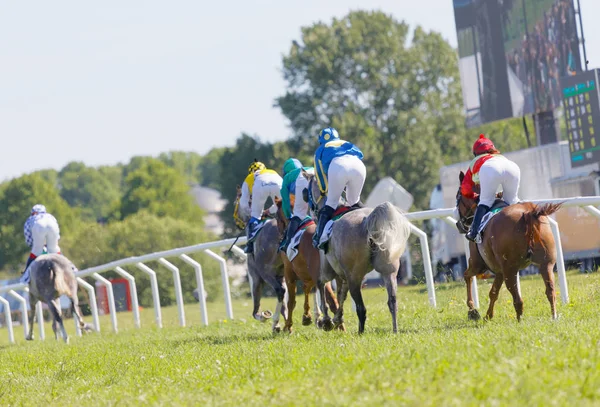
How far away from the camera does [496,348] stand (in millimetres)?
7285

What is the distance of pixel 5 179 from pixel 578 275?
77.4 meters

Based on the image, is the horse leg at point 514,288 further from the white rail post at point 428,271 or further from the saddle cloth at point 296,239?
the white rail post at point 428,271

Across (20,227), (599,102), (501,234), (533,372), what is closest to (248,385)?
(533,372)

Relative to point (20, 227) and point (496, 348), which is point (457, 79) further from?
point (496, 348)

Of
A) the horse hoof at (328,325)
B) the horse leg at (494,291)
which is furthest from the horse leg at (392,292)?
the horse leg at (494,291)

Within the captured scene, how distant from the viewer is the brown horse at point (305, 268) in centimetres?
1166

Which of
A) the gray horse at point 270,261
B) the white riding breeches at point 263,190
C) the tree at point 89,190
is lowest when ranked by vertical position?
the gray horse at point 270,261

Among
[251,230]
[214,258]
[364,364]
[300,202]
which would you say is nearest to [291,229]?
[300,202]

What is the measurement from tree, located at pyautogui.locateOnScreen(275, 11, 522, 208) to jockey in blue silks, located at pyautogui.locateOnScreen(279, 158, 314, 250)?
44.7 meters

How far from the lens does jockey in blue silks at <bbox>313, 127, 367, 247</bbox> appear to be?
11070mm

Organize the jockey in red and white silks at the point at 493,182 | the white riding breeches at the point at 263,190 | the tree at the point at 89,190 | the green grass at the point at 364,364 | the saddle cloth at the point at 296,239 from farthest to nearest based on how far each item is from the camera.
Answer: the tree at the point at 89,190 < the white riding breeches at the point at 263,190 < the saddle cloth at the point at 296,239 < the jockey in red and white silks at the point at 493,182 < the green grass at the point at 364,364

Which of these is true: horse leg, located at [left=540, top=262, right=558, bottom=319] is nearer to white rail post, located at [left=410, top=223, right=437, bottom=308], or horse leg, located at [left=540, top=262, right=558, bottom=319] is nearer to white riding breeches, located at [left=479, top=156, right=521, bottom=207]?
white riding breeches, located at [left=479, top=156, right=521, bottom=207]

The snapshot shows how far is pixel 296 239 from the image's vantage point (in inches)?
469

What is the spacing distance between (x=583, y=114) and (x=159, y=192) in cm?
6183
